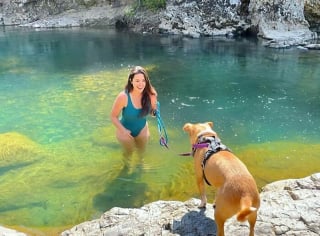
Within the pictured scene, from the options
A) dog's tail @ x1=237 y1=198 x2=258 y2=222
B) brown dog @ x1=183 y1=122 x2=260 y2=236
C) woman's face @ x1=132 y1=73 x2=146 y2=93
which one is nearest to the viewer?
dog's tail @ x1=237 y1=198 x2=258 y2=222

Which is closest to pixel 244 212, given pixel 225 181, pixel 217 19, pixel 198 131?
pixel 225 181

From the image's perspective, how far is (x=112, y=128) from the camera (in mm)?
8125

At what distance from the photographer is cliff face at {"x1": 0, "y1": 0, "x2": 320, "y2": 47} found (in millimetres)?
18078

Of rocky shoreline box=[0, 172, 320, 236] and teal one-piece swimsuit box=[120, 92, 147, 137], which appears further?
teal one-piece swimsuit box=[120, 92, 147, 137]

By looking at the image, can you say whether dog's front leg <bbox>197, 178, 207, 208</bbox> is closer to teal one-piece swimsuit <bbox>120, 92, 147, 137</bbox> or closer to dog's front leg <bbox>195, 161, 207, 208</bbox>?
dog's front leg <bbox>195, 161, 207, 208</bbox>

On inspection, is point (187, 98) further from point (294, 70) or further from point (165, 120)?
point (294, 70)

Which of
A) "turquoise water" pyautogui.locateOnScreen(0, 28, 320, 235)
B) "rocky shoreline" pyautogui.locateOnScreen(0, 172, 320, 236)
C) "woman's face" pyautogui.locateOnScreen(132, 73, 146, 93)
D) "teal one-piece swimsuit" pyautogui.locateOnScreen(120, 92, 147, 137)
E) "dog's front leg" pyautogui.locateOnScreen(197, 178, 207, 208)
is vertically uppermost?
"woman's face" pyautogui.locateOnScreen(132, 73, 146, 93)

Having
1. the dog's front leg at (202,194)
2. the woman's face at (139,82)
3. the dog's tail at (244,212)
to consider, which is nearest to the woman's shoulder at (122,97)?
the woman's face at (139,82)

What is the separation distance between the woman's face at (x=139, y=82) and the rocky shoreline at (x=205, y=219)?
1775 mm

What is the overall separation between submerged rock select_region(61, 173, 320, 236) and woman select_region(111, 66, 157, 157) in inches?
68.6

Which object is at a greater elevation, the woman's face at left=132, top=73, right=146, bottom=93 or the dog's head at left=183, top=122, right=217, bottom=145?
the woman's face at left=132, top=73, right=146, bottom=93

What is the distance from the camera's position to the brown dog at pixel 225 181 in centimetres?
326

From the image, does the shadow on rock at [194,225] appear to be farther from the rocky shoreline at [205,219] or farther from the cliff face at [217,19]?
the cliff face at [217,19]

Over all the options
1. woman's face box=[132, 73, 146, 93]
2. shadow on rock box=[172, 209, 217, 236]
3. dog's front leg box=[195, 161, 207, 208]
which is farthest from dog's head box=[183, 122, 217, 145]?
woman's face box=[132, 73, 146, 93]
